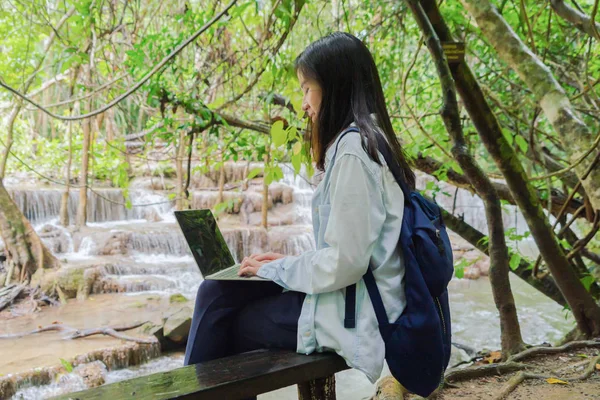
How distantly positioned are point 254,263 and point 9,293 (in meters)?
7.67

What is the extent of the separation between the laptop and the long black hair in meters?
0.44

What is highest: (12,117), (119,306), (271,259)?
(12,117)

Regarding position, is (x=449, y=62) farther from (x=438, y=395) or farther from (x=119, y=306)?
(x=119, y=306)

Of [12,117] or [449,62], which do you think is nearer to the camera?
[449,62]

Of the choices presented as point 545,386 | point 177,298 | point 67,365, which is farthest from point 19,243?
point 545,386

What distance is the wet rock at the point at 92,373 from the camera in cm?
531

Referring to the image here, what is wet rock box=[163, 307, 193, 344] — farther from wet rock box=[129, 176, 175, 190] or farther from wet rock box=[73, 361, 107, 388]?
wet rock box=[129, 176, 175, 190]

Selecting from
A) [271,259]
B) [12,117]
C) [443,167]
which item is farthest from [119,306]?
[271,259]

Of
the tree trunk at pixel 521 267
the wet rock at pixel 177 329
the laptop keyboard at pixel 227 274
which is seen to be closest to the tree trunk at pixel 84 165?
the wet rock at pixel 177 329

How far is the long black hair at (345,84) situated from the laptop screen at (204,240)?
17.7 inches

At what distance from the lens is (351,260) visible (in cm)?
114

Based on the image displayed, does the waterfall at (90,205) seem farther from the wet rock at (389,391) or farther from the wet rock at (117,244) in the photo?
the wet rock at (389,391)

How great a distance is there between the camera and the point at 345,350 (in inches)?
46.9

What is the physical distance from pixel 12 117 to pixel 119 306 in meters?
3.03
